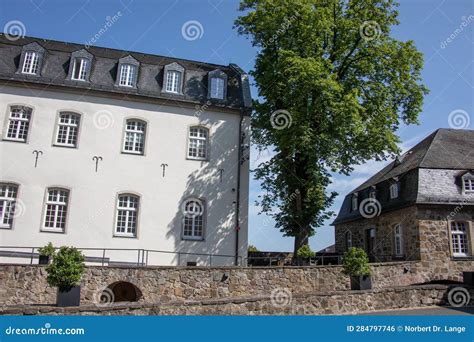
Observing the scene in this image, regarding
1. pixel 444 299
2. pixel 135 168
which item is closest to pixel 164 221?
pixel 135 168

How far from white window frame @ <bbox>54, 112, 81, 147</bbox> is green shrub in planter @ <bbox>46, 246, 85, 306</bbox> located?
8.10 m

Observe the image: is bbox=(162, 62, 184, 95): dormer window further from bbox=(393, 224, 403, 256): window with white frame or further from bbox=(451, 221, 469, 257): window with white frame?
bbox=(451, 221, 469, 257): window with white frame

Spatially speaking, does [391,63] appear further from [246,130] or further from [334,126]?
[246,130]

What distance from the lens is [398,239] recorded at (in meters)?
20.9

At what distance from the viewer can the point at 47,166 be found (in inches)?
624

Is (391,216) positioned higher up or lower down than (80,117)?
lower down

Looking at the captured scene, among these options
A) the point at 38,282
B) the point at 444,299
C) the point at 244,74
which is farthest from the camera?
the point at 244,74

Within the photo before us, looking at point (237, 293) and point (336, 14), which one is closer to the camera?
point (237, 293)

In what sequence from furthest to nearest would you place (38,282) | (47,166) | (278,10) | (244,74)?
(244,74) < (278,10) < (47,166) < (38,282)

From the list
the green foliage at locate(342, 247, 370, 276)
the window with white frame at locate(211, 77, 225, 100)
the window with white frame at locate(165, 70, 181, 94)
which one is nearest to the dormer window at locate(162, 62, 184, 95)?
the window with white frame at locate(165, 70, 181, 94)

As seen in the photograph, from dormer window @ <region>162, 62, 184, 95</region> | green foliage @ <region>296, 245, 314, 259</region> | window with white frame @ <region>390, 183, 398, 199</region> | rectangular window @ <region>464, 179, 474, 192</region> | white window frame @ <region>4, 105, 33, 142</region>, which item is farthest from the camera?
window with white frame @ <region>390, 183, 398, 199</region>

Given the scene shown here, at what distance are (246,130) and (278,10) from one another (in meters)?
5.60

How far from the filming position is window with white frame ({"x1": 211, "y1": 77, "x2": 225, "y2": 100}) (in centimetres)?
1859

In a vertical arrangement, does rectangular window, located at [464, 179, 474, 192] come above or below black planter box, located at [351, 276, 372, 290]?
above
